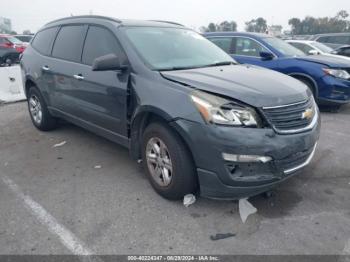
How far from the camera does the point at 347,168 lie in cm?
421

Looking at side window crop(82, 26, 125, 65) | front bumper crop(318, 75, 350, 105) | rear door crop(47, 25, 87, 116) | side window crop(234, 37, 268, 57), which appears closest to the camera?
side window crop(82, 26, 125, 65)

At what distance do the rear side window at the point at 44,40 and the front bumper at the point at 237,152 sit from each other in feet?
10.9

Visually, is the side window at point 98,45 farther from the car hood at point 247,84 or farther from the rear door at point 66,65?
the car hood at point 247,84

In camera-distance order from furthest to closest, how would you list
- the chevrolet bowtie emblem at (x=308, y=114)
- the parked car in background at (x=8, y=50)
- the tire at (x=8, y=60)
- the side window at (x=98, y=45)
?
the tire at (x=8, y=60) → the parked car in background at (x=8, y=50) → the side window at (x=98, y=45) → the chevrolet bowtie emblem at (x=308, y=114)

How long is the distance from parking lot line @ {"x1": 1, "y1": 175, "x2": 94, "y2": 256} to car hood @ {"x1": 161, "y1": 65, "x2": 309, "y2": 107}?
171 cm

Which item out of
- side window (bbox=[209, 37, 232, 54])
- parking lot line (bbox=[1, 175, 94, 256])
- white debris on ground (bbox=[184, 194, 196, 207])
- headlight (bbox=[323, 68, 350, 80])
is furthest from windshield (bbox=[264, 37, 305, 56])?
parking lot line (bbox=[1, 175, 94, 256])

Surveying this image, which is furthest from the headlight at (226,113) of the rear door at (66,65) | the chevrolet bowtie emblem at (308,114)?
the rear door at (66,65)

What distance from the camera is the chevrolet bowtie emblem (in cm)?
322

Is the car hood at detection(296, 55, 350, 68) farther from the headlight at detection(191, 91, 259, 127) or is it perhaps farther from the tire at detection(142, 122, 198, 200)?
the tire at detection(142, 122, 198, 200)

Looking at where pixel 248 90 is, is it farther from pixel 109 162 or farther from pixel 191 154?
pixel 109 162

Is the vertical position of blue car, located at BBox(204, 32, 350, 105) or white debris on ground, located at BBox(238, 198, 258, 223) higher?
blue car, located at BBox(204, 32, 350, 105)

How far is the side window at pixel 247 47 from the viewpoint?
7.68m

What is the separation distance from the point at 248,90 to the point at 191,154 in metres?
0.78

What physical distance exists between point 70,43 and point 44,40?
1.06 m
